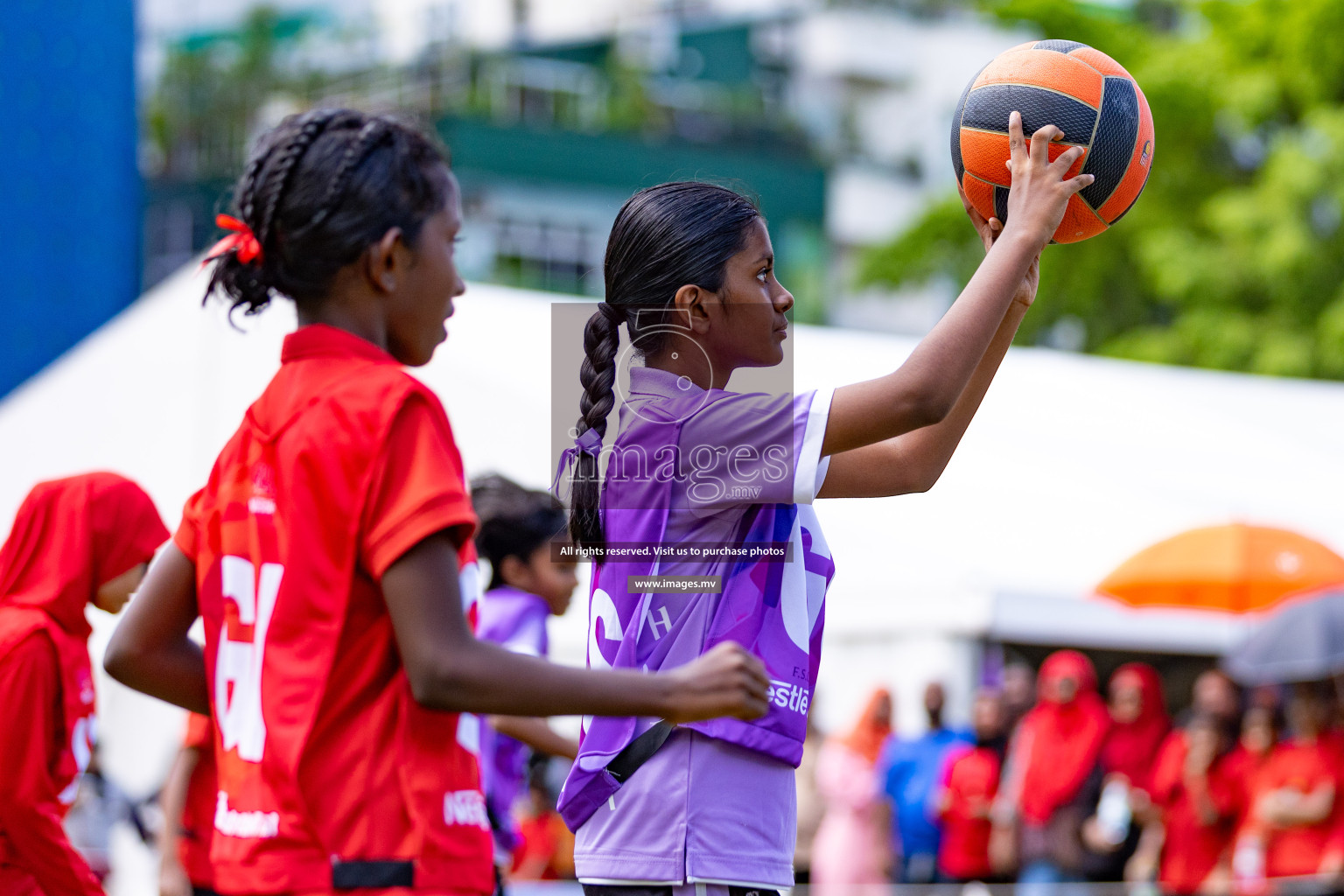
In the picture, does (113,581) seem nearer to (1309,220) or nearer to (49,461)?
(49,461)

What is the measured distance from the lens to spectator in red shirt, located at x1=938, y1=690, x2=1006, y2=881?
8.98 m

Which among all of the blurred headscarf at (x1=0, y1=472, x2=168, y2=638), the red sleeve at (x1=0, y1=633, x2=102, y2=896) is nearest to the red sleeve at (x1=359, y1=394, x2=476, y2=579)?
the red sleeve at (x1=0, y1=633, x2=102, y2=896)

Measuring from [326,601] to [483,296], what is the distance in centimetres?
894

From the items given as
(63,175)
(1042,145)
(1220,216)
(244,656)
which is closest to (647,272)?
(1042,145)

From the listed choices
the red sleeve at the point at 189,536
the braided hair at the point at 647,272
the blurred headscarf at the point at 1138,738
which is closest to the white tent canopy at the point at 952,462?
the blurred headscarf at the point at 1138,738

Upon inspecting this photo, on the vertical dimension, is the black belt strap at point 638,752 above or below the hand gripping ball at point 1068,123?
below

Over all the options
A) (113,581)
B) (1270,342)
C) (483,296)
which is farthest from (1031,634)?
(1270,342)

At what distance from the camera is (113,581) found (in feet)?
11.1

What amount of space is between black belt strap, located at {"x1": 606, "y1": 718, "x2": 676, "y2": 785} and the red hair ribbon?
915 mm

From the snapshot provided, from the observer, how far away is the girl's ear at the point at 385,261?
1.95 metres

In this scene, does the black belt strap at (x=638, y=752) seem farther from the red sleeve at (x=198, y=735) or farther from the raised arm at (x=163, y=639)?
the red sleeve at (x=198, y=735)

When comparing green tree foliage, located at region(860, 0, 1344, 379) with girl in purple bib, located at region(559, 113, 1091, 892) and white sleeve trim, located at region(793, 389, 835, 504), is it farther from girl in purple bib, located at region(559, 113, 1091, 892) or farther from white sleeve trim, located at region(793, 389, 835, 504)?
white sleeve trim, located at region(793, 389, 835, 504)

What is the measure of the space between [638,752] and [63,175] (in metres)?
7.60

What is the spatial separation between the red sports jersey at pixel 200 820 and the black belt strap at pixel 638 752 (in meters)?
0.76
